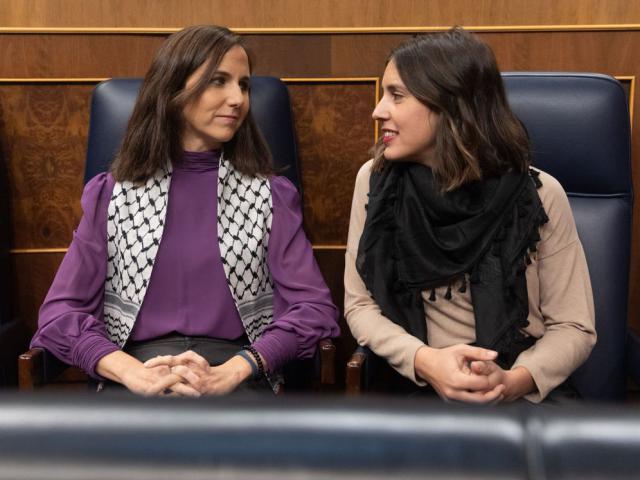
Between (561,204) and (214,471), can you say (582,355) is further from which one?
(214,471)

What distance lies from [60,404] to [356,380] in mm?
870

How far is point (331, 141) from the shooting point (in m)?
2.02

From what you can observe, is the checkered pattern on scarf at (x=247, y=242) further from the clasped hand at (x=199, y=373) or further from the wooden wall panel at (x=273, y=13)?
the wooden wall panel at (x=273, y=13)

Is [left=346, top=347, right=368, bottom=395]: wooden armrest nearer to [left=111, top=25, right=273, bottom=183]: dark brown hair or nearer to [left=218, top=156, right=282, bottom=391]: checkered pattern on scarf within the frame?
[left=218, top=156, right=282, bottom=391]: checkered pattern on scarf

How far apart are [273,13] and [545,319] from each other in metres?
0.96

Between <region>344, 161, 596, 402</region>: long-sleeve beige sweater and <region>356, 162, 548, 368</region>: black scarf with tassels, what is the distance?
0.03m

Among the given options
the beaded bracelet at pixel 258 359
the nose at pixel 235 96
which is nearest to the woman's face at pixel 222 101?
the nose at pixel 235 96

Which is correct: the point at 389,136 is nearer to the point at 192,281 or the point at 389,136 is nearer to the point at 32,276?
the point at 192,281

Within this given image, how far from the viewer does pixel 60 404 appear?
53 cm

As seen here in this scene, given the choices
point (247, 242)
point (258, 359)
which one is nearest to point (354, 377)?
point (258, 359)

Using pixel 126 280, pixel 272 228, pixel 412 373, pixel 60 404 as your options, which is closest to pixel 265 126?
pixel 272 228

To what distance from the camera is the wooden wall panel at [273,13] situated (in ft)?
6.40

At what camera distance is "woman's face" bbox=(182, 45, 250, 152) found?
160 cm

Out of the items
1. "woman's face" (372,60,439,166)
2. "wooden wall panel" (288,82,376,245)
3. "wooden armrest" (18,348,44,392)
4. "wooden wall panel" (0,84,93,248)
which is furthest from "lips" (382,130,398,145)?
"wooden wall panel" (0,84,93,248)
